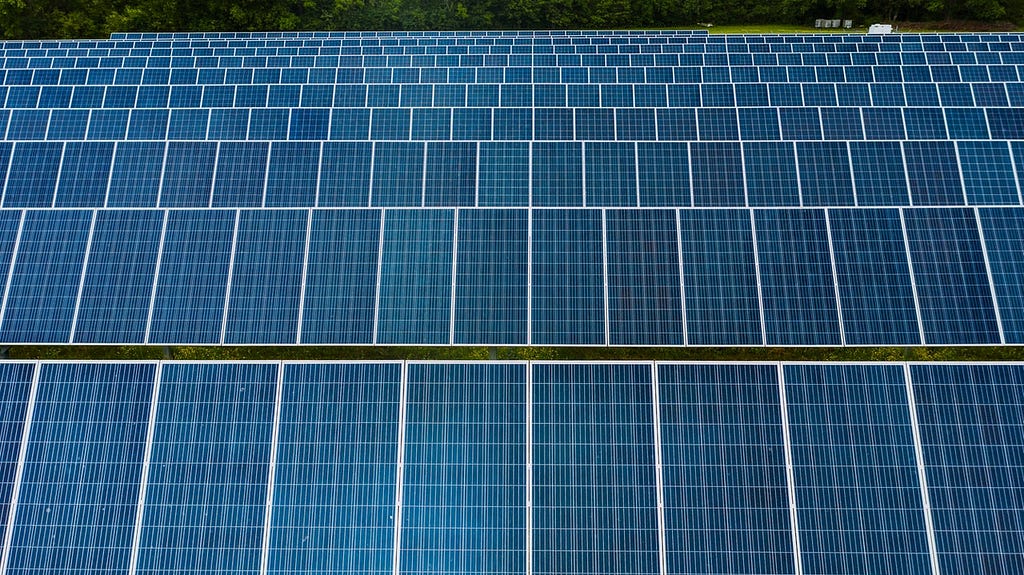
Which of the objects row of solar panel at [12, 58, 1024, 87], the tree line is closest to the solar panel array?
→ row of solar panel at [12, 58, 1024, 87]

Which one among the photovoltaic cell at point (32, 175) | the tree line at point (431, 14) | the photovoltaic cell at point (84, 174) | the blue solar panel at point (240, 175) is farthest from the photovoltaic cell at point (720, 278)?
the tree line at point (431, 14)

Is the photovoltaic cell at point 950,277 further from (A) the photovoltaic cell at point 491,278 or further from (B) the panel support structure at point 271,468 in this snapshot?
(B) the panel support structure at point 271,468

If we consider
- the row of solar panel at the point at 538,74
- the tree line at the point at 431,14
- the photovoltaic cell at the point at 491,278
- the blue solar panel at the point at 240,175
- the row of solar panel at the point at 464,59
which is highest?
the tree line at the point at 431,14

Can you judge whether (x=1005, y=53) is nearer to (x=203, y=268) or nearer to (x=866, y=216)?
(x=866, y=216)

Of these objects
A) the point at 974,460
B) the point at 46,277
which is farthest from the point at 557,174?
the point at 46,277

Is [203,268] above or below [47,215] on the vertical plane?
below

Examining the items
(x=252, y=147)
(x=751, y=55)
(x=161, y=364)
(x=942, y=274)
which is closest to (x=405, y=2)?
(x=751, y=55)

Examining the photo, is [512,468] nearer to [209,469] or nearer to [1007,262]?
[209,469]
